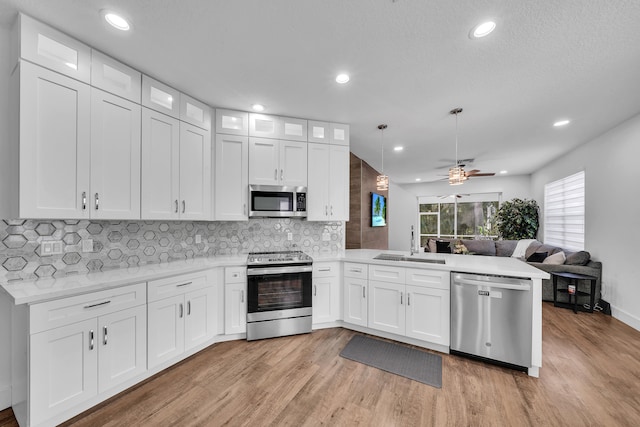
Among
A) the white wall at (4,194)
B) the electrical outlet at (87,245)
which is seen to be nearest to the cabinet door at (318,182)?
the electrical outlet at (87,245)

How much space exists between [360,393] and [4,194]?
2.97 metres

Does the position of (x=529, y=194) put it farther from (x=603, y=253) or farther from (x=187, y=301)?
(x=187, y=301)

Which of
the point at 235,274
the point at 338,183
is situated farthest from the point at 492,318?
the point at 235,274

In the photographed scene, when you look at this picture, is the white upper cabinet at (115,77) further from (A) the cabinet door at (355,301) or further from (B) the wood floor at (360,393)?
(A) the cabinet door at (355,301)

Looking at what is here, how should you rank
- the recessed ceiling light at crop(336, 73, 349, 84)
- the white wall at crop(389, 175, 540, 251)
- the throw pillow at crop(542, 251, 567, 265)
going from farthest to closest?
the white wall at crop(389, 175, 540, 251), the throw pillow at crop(542, 251, 567, 265), the recessed ceiling light at crop(336, 73, 349, 84)

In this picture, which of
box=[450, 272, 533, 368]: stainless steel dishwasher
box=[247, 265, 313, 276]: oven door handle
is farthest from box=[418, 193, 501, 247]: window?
box=[247, 265, 313, 276]: oven door handle

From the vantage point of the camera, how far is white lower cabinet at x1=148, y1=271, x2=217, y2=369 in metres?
2.17

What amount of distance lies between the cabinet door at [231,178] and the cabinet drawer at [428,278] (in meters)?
2.00

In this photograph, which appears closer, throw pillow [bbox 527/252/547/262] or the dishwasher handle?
the dishwasher handle

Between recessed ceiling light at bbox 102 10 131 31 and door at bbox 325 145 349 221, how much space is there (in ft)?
7.51

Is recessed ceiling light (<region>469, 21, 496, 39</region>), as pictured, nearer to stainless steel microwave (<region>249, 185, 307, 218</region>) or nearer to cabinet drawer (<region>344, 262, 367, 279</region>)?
stainless steel microwave (<region>249, 185, 307, 218</region>)

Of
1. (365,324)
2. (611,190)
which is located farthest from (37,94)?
(611,190)

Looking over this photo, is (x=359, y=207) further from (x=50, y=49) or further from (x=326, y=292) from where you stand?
(x=50, y=49)

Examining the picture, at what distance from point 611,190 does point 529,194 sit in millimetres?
3884
